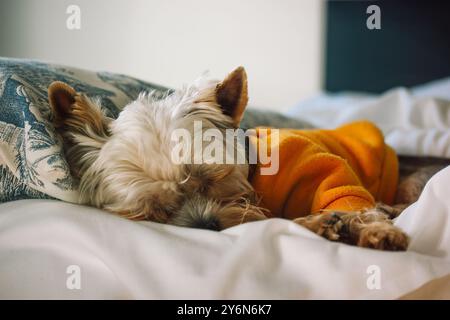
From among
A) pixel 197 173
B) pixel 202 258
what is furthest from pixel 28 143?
pixel 202 258

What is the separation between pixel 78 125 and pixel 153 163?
0.23 meters

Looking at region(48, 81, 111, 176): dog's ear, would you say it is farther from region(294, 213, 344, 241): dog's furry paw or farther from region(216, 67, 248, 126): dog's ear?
region(294, 213, 344, 241): dog's furry paw

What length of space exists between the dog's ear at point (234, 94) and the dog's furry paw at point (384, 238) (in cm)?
50

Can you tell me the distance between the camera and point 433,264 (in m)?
0.89

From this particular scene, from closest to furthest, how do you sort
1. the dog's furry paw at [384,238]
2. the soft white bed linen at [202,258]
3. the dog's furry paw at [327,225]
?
1. the soft white bed linen at [202,258]
2. the dog's furry paw at [384,238]
3. the dog's furry paw at [327,225]

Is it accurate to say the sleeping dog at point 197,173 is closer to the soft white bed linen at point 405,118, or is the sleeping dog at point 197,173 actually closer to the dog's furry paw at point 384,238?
the dog's furry paw at point 384,238

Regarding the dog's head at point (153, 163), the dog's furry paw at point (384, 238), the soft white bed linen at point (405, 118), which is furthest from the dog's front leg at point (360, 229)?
the soft white bed linen at point (405, 118)

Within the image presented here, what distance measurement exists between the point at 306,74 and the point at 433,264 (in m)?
4.25

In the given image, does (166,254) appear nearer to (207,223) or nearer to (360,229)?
(207,223)

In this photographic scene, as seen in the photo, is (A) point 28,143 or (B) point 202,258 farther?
(A) point 28,143

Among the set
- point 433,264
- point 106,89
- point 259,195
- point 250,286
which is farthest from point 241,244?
point 106,89

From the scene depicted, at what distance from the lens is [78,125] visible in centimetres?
127

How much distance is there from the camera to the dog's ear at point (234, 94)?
4.27 ft

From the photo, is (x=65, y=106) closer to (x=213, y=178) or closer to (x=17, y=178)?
(x=17, y=178)
